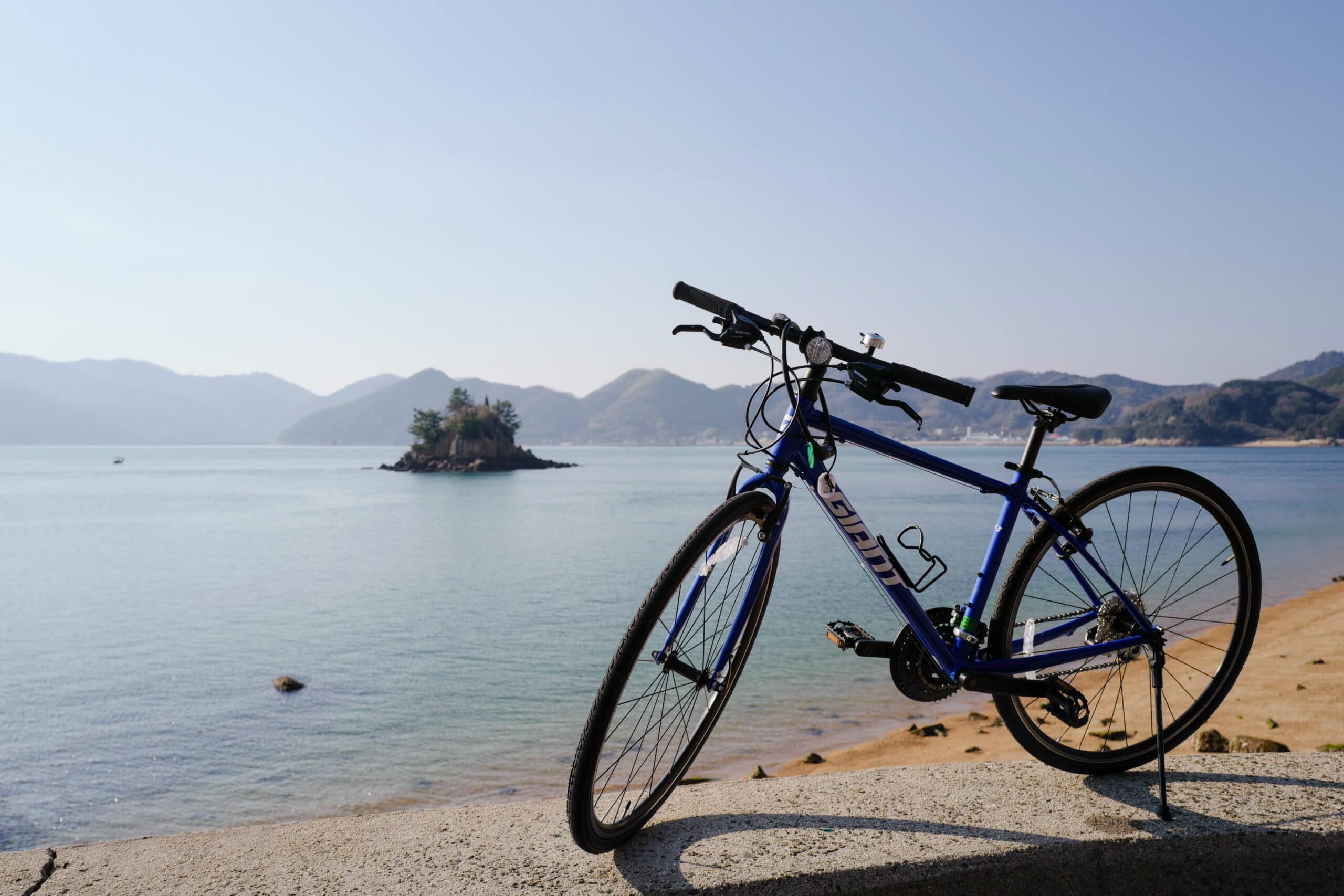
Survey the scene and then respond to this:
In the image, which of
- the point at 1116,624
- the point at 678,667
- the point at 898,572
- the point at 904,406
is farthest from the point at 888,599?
the point at 1116,624

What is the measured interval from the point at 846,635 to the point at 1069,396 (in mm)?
1099

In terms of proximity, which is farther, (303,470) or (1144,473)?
(303,470)

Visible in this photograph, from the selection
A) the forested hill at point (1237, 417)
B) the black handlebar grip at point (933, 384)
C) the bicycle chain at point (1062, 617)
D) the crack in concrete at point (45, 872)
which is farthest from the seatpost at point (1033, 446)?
the forested hill at point (1237, 417)

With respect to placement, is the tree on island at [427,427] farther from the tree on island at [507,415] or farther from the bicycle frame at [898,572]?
the bicycle frame at [898,572]

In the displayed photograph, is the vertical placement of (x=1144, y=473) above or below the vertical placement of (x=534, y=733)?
above

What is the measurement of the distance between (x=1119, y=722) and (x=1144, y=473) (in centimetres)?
774

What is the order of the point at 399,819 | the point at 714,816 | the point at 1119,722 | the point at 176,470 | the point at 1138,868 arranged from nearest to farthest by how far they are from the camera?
the point at 1138,868 → the point at 714,816 → the point at 399,819 → the point at 1119,722 → the point at 176,470

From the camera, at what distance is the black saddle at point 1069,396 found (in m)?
2.83

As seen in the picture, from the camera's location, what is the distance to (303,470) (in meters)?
124

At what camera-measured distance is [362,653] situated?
16.6m

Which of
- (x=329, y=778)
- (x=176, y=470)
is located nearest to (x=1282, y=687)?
(x=329, y=778)

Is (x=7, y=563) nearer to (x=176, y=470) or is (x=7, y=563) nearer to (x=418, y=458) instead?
(x=418, y=458)

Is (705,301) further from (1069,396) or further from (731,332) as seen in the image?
(1069,396)

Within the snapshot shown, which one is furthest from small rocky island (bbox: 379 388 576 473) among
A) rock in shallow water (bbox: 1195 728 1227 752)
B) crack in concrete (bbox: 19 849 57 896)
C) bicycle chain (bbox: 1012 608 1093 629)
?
bicycle chain (bbox: 1012 608 1093 629)
